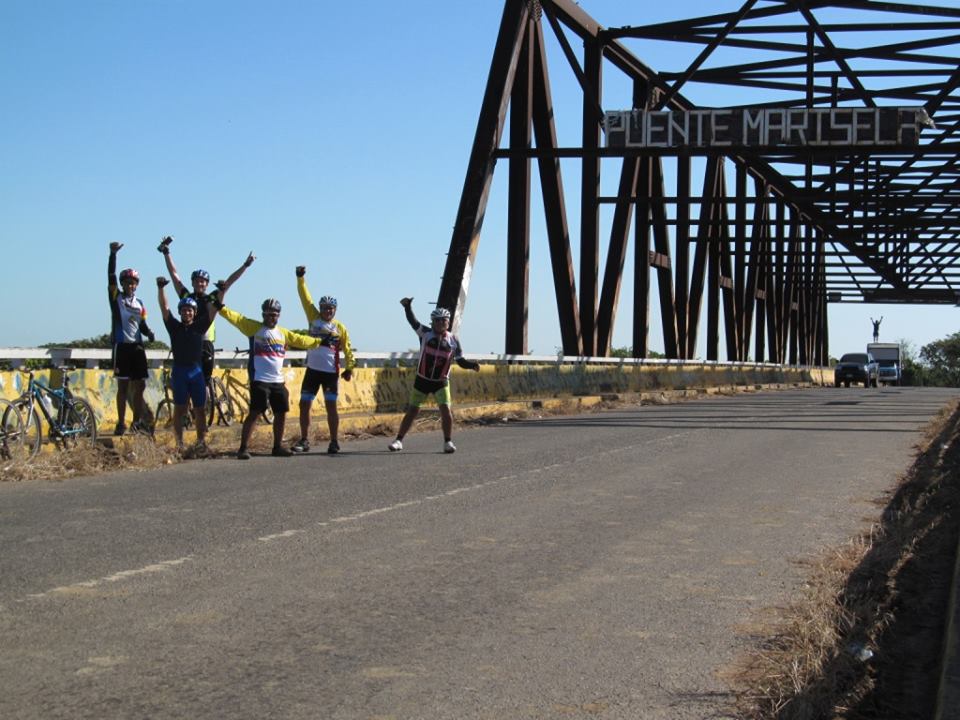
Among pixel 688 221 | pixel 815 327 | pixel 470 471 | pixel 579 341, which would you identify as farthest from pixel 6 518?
pixel 815 327

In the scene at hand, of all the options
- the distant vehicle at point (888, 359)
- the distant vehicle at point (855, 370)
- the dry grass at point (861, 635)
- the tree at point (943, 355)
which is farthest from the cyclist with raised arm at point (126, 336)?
the tree at point (943, 355)

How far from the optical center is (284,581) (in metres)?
6.35

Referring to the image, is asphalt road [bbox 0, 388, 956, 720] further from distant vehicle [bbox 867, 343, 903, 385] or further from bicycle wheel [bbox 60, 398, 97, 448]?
distant vehicle [bbox 867, 343, 903, 385]

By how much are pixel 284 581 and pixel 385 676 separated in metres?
1.82

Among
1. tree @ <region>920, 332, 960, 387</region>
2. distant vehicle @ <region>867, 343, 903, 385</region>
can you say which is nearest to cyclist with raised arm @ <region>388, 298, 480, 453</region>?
distant vehicle @ <region>867, 343, 903, 385</region>

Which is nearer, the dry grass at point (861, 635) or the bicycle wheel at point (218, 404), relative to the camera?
the dry grass at point (861, 635)

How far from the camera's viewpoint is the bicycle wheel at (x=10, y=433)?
1130cm

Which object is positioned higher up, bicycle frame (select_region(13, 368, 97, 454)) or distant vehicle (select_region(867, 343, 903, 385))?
distant vehicle (select_region(867, 343, 903, 385))

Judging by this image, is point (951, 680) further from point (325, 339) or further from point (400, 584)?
point (325, 339)

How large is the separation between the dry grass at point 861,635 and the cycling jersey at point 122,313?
8094 mm

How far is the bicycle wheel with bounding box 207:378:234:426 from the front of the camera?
15.4 m

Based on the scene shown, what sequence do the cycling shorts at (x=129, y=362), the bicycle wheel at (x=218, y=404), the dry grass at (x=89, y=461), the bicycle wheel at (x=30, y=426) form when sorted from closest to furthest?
the dry grass at (x=89, y=461)
the bicycle wheel at (x=30, y=426)
the cycling shorts at (x=129, y=362)
the bicycle wheel at (x=218, y=404)

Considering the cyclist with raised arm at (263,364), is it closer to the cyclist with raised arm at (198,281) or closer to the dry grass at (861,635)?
the cyclist with raised arm at (198,281)

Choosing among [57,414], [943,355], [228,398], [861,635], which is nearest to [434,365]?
[228,398]
